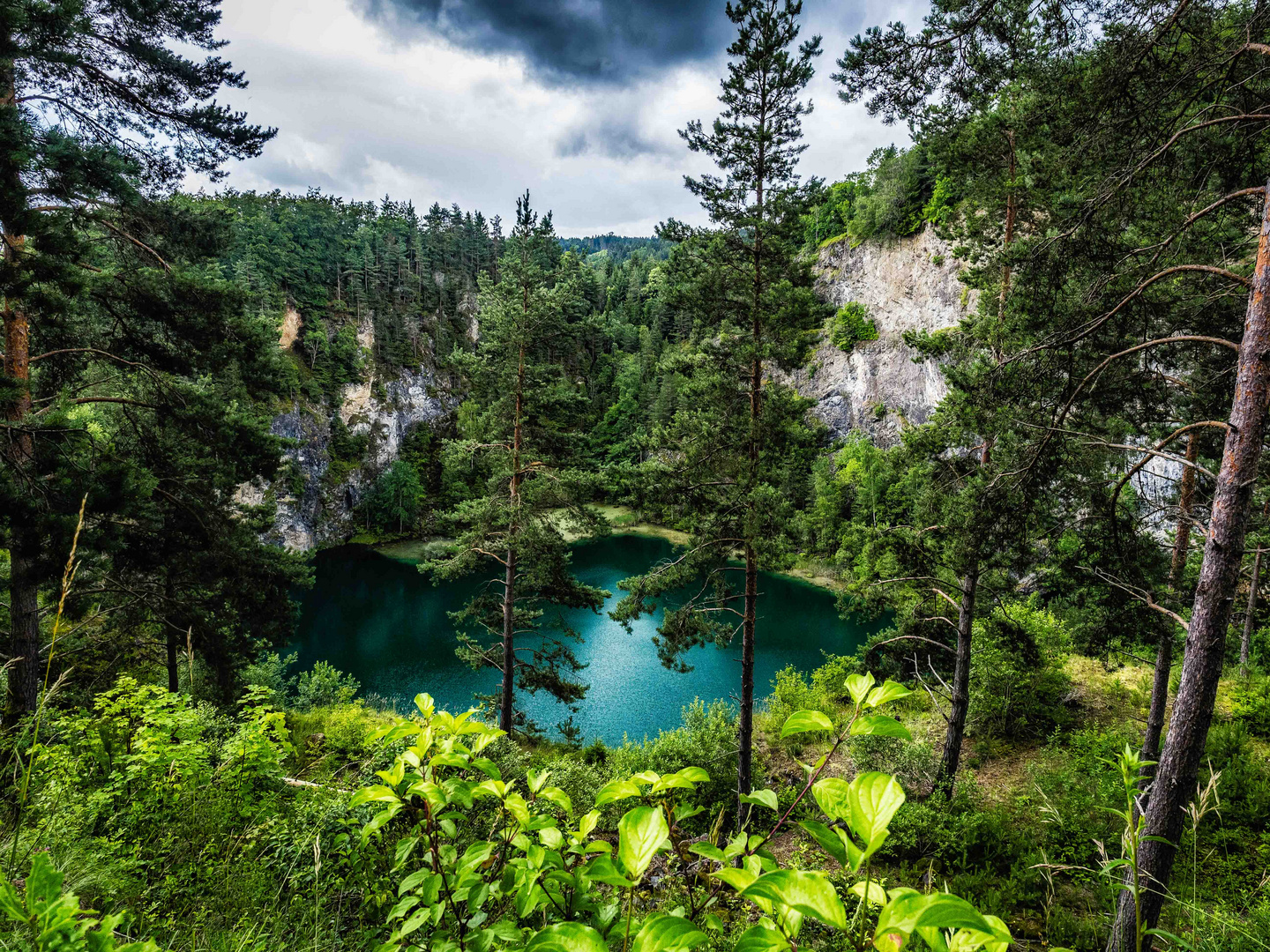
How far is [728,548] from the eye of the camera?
28.1ft

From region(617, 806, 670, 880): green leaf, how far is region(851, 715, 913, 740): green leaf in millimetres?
343

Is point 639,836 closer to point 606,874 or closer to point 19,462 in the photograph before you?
point 606,874

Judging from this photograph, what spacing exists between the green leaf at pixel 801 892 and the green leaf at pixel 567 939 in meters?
0.22

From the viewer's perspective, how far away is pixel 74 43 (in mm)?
4859

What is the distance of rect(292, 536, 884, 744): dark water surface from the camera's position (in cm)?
1783

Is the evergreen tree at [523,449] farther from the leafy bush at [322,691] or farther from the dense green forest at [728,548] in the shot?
the leafy bush at [322,691]

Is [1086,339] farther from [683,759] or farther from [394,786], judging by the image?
[683,759]

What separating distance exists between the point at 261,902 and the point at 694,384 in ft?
24.1

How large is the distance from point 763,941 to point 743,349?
24.5 ft

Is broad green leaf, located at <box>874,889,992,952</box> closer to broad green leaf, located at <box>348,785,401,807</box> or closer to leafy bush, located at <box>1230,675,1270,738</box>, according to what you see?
broad green leaf, located at <box>348,785,401,807</box>

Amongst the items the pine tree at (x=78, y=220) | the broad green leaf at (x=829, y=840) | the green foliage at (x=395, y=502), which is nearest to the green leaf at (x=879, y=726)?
the broad green leaf at (x=829, y=840)

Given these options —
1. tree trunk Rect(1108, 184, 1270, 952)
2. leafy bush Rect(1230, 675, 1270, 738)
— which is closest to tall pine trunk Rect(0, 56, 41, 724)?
tree trunk Rect(1108, 184, 1270, 952)

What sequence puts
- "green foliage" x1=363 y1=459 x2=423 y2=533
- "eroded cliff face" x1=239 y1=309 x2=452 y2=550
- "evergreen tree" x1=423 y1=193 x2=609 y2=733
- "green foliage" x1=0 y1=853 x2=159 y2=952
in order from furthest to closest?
"green foliage" x1=363 y1=459 x2=423 y2=533, "eroded cliff face" x1=239 y1=309 x2=452 y2=550, "evergreen tree" x1=423 y1=193 x2=609 y2=733, "green foliage" x1=0 y1=853 x2=159 y2=952

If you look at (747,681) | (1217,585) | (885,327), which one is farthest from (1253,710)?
(885,327)
